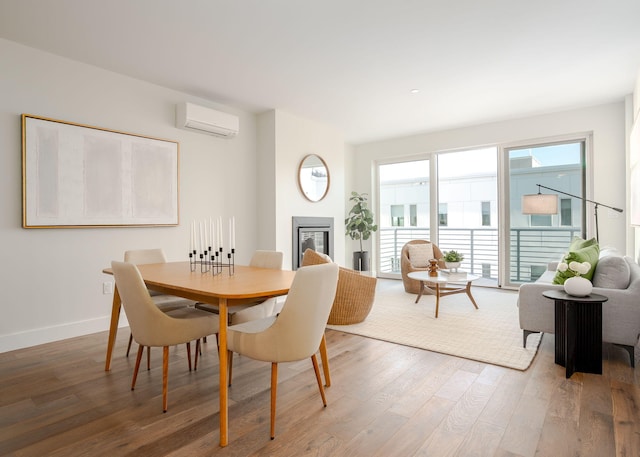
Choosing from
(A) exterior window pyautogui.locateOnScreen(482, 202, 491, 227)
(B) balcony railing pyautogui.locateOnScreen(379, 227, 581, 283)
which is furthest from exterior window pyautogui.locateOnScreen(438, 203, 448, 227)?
(A) exterior window pyautogui.locateOnScreen(482, 202, 491, 227)

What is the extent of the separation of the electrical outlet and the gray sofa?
3767mm

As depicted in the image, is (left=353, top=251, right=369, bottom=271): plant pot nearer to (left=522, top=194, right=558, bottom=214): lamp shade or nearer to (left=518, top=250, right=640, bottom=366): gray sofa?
(left=522, top=194, right=558, bottom=214): lamp shade

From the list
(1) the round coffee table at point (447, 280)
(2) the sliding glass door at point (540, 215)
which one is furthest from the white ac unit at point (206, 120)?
(2) the sliding glass door at point (540, 215)

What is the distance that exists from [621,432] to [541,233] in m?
4.09

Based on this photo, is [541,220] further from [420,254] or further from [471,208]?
[420,254]

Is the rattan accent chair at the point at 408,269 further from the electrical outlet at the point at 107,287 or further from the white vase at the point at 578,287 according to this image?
the electrical outlet at the point at 107,287

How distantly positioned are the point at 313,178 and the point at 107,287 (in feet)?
10.0

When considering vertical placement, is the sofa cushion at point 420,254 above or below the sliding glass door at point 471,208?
below

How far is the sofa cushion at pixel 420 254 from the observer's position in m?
5.44

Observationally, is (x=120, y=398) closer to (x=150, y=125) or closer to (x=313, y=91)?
(x=150, y=125)

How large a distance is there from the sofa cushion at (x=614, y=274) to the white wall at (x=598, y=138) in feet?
7.72

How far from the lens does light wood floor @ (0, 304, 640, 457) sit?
1734mm

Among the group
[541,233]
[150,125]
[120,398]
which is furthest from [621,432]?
[150,125]

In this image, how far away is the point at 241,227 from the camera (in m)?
5.02
